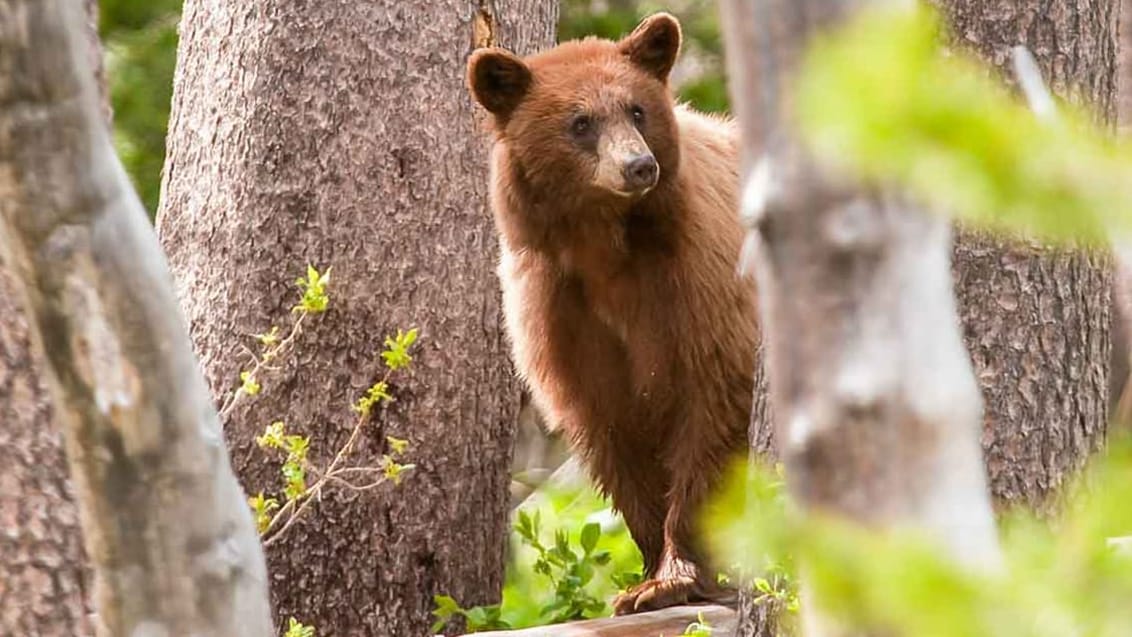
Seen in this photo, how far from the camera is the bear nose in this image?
6.15 meters

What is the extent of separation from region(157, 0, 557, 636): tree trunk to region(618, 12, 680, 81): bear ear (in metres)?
0.65

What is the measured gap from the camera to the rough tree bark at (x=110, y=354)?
9.48 feet

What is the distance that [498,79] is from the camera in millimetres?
6480

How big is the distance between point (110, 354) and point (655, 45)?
402 centimetres

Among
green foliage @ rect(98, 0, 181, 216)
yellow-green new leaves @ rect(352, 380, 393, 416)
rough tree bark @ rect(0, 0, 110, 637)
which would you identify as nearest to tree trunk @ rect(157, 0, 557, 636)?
yellow-green new leaves @ rect(352, 380, 393, 416)

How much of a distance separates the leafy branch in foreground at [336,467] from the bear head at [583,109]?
0.85m

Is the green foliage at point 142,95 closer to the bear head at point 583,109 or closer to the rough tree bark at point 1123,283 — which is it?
the bear head at point 583,109

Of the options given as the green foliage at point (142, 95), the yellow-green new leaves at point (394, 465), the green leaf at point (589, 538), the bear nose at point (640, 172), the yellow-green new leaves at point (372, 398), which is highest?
the green foliage at point (142, 95)

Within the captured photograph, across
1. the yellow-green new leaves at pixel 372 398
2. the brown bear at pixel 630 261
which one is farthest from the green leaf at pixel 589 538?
the yellow-green new leaves at pixel 372 398

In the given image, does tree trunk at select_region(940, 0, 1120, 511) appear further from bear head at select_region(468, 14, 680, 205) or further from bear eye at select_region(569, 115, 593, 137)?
bear eye at select_region(569, 115, 593, 137)

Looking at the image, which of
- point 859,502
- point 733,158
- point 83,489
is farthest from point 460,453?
point 859,502

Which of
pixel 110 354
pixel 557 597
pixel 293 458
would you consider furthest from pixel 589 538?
pixel 110 354

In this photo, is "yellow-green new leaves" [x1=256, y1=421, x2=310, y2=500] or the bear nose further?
the bear nose

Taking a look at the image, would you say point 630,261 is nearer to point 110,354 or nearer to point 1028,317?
point 1028,317
